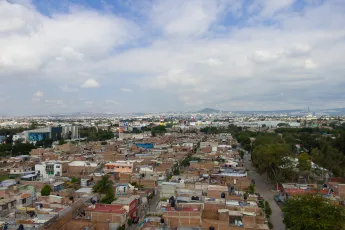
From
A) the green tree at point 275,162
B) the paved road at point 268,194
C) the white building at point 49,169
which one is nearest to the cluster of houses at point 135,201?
the white building at point 49,169

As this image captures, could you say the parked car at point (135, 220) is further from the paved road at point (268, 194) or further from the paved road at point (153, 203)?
the paved road at point (268, 194)

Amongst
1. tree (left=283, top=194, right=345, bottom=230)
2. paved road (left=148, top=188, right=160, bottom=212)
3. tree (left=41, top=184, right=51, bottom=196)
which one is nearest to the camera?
tree (left=283, top=194, right=345, bottom=230)

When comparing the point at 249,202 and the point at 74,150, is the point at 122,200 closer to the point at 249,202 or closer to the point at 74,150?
the point at 249,202

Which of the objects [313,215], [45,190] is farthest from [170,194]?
[313,215]

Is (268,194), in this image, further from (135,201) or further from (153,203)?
(135,201)

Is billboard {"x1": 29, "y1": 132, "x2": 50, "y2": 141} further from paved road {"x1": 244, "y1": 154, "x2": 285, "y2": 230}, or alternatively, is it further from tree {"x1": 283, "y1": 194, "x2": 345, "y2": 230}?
tree {"x1": 283, "y1": 194, "x2": 345, "y2": 230}

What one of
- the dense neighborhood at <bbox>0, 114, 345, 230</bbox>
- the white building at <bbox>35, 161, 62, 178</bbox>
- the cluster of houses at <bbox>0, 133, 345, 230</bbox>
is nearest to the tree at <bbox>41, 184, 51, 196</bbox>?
the dense neighborhood at <bbox>0, 114, 345, 230</bbox>
